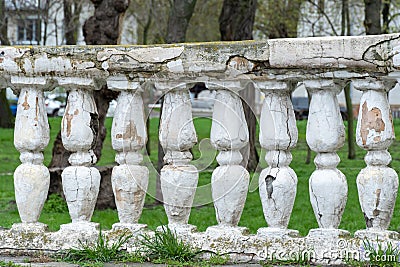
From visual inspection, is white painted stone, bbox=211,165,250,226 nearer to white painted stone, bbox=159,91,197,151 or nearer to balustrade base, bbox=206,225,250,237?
balustrade base, bbox=206,225,250,237

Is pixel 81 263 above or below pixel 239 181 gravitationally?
below

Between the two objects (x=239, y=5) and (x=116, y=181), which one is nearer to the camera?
(x=116, y=181)

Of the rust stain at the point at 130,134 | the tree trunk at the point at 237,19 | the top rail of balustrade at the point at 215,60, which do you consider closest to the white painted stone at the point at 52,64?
the top rail of balustrade at the point at 215,60

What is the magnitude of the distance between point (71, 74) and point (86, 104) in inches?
7.8

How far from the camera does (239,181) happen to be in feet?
14.4

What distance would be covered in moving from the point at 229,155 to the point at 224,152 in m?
0.04

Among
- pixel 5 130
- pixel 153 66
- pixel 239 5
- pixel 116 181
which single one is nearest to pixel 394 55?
pixel 153 66

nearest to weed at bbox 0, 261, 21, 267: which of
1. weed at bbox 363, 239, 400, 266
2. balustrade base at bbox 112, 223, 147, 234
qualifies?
balustrade base at bbox 112, 223, 147, 234

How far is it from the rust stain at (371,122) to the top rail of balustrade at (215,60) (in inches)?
7.7

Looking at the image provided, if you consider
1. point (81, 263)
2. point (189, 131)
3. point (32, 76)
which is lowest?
point (81, 263)

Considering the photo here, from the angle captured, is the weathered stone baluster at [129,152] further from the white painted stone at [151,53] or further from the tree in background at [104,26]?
the tree in background at [104,26]

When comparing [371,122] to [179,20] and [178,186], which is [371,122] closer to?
[178,186]

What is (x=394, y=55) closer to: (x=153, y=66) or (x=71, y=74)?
(x=153, y=66)

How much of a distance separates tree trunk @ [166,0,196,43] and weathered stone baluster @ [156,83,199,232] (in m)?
5.92
